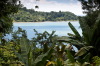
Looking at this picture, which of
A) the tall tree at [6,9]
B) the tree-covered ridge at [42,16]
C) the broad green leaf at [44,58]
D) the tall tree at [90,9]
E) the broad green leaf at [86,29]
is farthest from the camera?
the tall tree at [90,9]

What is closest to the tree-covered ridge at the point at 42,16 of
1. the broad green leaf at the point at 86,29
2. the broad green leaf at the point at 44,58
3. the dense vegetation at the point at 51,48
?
the dense vegetation at the point at 51,48

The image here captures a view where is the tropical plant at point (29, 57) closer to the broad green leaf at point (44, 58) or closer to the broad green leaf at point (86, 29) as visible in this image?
the broad green leaf at point (44, 58)

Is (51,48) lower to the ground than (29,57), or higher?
higher

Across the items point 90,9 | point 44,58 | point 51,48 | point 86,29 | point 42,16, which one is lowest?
point 44,58

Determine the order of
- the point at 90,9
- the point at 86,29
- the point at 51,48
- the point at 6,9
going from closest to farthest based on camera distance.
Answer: the point at 51,48 → the point at 6,9 → the point at 86,29 → the point at 90,9

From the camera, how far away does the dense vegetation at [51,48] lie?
1.50 metres

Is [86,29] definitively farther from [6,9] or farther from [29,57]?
[6,9]

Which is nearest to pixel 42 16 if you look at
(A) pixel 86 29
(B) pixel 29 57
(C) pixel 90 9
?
(C) pixel 90 9

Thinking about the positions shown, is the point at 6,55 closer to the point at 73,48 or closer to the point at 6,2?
the point at 6,2

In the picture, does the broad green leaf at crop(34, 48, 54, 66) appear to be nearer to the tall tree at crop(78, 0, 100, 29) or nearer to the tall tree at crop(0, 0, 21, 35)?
the tall tree at crop(0, 0, 21, 35)

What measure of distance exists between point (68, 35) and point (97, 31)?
718 millimetres

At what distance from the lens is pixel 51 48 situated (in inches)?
56.0

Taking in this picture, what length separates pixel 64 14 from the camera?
6.69 meters

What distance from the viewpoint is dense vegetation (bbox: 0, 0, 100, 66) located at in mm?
1496
